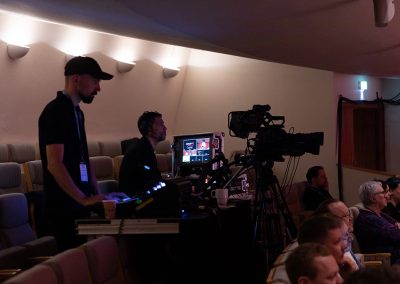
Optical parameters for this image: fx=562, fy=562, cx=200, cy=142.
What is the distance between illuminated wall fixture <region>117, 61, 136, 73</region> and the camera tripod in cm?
325

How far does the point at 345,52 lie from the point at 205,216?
345cm

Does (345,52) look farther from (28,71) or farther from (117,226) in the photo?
(117,226)

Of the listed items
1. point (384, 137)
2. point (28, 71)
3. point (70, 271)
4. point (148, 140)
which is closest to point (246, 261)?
point (148, 140)

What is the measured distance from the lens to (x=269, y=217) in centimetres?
403

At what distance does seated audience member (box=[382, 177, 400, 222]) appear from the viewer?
15.6 feet

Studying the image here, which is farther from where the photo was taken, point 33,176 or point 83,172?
point 33,176

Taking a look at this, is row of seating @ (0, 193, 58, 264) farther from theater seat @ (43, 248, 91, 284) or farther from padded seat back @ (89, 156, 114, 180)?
padded seat back @ (89, 156, 114, 180)

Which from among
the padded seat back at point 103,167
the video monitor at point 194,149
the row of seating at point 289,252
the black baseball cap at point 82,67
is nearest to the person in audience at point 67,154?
the black baseball cap at point 82,67

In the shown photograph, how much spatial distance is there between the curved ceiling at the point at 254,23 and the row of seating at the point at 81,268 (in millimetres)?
2068

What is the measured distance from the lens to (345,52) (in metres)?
5.88

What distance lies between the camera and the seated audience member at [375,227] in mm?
3703

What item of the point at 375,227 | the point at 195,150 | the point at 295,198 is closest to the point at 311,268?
the point at 375,227

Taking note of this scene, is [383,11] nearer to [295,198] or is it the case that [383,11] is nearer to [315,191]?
[315,191]

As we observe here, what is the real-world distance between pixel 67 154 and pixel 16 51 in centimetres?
287
